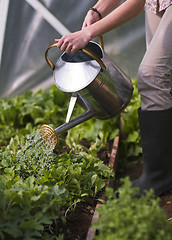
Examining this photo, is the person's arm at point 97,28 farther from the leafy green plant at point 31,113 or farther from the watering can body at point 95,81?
the leafy green plant at point 31,113

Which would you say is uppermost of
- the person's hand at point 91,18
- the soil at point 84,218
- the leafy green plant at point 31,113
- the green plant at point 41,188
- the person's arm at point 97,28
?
the person's arm at point 97,28

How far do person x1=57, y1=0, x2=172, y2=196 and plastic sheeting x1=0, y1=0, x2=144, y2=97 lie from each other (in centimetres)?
131

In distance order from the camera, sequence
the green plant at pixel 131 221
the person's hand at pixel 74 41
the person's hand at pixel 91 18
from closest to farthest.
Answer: the green plant at pixel 131 221 < the person's hand at pixel 74 41 < the person's hand at pixel 91 18

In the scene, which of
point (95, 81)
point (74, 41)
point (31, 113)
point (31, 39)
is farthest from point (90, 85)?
point (31, 39)

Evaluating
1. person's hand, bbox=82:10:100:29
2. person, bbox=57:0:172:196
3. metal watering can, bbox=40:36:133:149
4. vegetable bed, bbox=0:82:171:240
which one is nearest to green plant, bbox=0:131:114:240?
vegetable bed, bbox=0:82:171:240

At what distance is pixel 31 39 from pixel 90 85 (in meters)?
1.75

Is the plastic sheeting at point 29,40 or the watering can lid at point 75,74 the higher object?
the watering can lid at point 75,74

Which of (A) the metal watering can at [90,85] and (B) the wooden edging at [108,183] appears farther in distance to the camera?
(A) the metal watering can at [90,85]

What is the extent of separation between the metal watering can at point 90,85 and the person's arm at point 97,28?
A: 0.05 m

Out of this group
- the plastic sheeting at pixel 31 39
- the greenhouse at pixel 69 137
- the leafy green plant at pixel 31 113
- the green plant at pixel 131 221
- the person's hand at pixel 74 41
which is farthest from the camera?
the plastic sheeting at pixel 31 39

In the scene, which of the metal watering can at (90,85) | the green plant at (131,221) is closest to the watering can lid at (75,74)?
the metal watering can at (90,85)

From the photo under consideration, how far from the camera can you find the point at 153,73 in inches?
58.2

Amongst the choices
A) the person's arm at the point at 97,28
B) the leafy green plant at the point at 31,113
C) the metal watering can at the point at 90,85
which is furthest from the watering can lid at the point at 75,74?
the leafy green plant at the point at 31,113

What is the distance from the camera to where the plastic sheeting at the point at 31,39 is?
2982 millimetres
